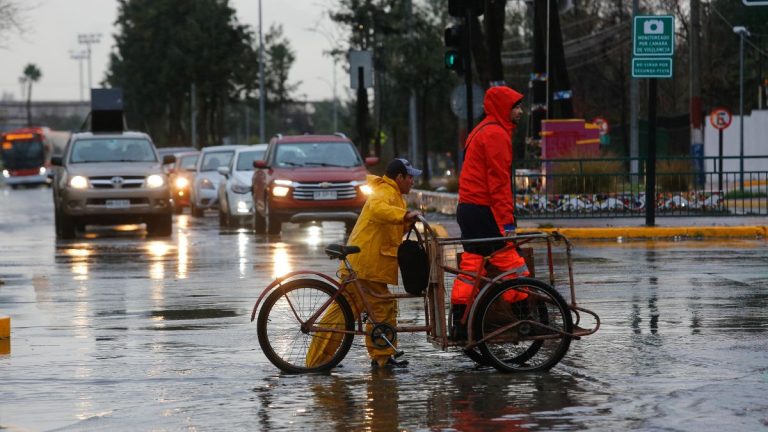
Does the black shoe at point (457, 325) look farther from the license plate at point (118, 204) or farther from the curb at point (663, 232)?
the license plate at point (118, 204)

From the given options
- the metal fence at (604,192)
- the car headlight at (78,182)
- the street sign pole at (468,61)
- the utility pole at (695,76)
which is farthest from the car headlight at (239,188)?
the utility pole at (695,76)

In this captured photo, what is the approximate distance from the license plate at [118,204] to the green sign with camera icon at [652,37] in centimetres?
934

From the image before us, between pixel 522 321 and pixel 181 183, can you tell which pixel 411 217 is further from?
pixel 181 183

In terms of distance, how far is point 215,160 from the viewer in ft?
127

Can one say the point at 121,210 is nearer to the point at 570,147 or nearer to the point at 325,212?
the point at 325,212

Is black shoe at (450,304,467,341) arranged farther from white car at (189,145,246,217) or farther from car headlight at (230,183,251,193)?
white car at (189,145,246,217)

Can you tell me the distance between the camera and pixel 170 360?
1108 cm

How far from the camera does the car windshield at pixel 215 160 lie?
38.4m

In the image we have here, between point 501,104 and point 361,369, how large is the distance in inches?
80.7

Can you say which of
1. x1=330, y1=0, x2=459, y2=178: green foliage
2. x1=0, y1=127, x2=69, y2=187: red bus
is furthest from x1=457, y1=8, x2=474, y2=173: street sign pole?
x1=0, y1=127, x2=69, y2=187: red bus

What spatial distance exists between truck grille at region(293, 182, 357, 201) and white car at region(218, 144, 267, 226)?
15.9 feet

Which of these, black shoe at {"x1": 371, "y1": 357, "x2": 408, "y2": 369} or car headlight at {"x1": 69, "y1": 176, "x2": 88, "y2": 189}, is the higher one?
car headlight at {"x1": 69, "y1": 176, "x2": 88, "y2": 189}

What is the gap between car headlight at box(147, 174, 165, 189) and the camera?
92.1 feet

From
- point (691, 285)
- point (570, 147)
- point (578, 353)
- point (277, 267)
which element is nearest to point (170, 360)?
point (578, 353)
